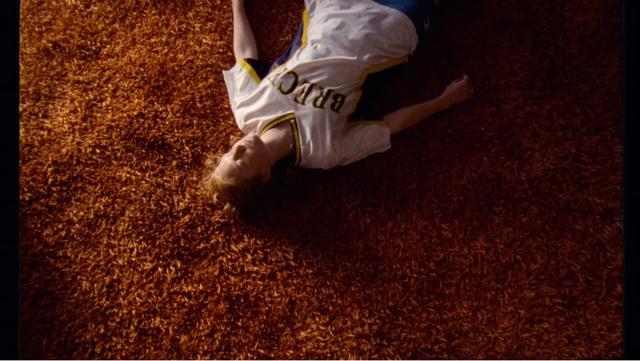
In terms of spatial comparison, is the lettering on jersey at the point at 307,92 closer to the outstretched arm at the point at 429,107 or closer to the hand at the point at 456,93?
the outstretched arm at the point at 429,107

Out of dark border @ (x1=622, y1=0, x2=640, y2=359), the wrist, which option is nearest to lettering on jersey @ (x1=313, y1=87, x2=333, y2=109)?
the wrist

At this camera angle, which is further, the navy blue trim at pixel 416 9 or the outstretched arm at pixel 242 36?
the outstretched arm at pixel 242 36

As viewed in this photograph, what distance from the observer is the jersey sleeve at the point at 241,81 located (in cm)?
98

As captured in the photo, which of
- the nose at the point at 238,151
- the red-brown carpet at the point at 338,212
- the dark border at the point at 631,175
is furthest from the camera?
the red-brown carpet at the point at 338,212

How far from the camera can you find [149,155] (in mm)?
1082

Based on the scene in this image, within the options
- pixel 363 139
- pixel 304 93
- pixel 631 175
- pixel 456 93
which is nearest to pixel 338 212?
pixel 363 139

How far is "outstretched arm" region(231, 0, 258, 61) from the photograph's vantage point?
41.5 inches

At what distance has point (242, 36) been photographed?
107 centimetres

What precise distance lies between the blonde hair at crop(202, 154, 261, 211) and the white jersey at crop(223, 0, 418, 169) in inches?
5.3

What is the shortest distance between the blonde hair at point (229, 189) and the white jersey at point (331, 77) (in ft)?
0.44

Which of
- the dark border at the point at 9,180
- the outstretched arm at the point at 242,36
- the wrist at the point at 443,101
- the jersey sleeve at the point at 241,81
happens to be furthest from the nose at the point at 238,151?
the wrist at the point at 443,101

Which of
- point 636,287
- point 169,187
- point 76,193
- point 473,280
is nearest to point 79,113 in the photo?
point 76,193

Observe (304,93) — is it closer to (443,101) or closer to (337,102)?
(337,102)

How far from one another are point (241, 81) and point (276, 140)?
0.63ft
